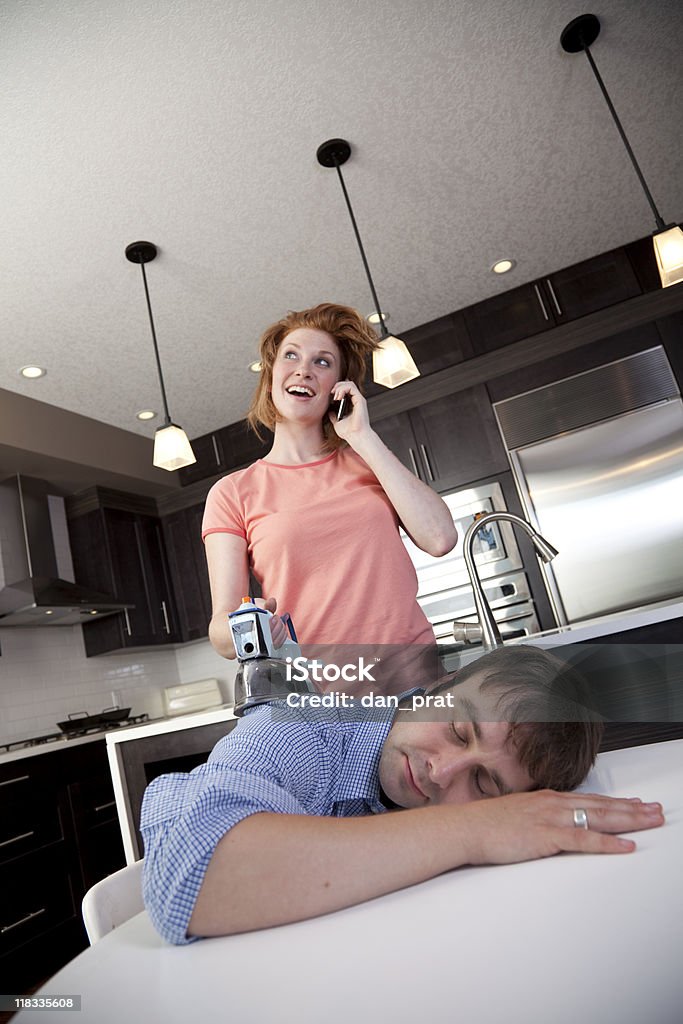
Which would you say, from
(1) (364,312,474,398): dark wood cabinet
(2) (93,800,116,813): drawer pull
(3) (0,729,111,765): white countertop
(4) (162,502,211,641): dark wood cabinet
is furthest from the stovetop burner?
(1) (364,312,474,398): dark wood cabinet

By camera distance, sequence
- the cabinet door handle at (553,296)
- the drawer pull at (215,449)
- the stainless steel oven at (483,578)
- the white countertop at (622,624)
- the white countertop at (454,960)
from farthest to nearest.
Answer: the drawer pull at (215,449) < the cabinet door handle at (553,296) < the stainless steel oven at (483,578) < the white countertop at (622,624) < the white countertop at (454,960)

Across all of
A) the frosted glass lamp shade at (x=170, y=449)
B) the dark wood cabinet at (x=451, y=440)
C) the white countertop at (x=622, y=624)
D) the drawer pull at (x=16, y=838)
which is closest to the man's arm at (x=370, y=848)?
the white countertop at (x=622, y=624)

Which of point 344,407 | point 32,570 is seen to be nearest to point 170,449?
point 344,407

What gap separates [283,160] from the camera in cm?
249

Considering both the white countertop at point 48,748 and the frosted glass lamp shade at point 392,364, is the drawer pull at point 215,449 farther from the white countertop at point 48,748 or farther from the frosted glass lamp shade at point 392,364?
the frosted glass lamp shade at point 392,364

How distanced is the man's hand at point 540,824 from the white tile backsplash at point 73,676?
366 centimetres

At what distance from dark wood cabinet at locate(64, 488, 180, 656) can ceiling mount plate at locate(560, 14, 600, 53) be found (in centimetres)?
330

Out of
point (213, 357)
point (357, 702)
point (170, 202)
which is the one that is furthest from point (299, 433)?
point (213, 357)

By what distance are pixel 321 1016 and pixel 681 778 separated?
0.50 m

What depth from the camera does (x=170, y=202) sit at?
8.41 feet

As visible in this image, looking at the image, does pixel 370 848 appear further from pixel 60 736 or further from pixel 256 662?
pixel 60 736

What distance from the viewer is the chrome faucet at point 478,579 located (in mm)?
1690

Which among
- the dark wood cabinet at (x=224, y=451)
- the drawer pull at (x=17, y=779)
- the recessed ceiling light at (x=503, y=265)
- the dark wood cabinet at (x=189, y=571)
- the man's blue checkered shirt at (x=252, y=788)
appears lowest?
the drawer pull at (x=17, y=779)

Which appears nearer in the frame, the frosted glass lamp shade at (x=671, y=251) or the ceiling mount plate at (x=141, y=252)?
the frosted glass lamp shade at (x=671, y=251)
